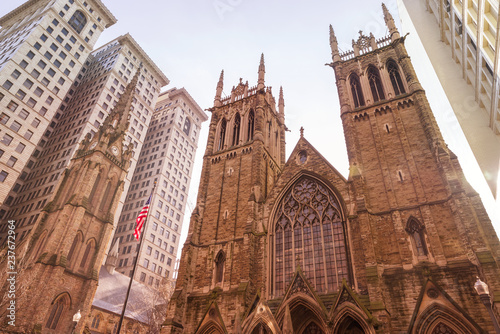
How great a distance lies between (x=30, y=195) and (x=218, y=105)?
41002 mm

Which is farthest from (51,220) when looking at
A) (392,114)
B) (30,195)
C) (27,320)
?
(392,114)

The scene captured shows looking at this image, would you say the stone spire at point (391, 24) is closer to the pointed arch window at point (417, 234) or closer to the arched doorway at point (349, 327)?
the pointed arch window at point (417, 234)

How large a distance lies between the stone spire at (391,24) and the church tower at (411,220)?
8.70 feet

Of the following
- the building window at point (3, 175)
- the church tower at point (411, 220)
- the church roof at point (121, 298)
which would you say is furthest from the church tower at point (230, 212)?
the building window at point (3, 175)

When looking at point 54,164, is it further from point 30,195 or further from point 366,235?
point 366,235

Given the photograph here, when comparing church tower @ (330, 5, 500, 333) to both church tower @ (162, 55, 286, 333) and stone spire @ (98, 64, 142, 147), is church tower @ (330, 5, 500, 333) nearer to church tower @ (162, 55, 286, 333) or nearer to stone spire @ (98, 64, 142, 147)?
church tower @ (162, 55, 286, 333)

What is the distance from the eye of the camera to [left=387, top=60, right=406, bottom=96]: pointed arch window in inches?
1060

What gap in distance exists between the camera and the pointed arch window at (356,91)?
28.1 m

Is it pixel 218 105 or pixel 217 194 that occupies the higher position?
pixel 218 105

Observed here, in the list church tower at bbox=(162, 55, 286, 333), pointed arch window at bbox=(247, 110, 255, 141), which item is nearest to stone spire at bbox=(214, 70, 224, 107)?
church tower at bbox=(162, 55, 286, 333)

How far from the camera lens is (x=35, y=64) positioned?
53406 mm

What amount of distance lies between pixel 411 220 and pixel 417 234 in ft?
2.92

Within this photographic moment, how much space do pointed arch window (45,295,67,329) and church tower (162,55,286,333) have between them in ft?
47.3

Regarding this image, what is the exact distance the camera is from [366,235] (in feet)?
64.0
